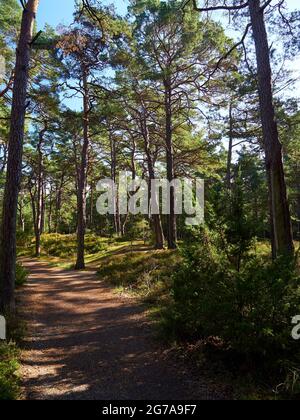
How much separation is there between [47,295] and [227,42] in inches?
470

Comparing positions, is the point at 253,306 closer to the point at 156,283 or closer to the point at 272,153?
the point at 272,153

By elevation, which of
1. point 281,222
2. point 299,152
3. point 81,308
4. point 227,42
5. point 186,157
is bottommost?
point 81,308

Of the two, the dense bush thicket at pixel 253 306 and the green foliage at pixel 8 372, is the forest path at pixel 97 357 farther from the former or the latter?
the dense bush thicket at pixel 253 306

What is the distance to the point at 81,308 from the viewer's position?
10.4m

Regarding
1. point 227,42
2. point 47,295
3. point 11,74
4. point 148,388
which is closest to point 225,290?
point 148,388

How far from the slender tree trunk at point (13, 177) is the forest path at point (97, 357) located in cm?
113

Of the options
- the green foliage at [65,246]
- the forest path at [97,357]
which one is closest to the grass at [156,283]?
the green foliage at [65,246]

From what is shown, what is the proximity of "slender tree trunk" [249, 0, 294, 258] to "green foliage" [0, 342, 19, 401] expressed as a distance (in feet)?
16.8

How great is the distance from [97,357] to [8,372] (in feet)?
5.37

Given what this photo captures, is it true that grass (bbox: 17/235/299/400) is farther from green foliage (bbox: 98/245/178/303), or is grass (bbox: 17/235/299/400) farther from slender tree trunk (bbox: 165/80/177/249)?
slender tree trunk (bbox: 165/80/177/249)

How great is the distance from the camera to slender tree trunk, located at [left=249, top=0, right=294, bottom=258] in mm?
7527

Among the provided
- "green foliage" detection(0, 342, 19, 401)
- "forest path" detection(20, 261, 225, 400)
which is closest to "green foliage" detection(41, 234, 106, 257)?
"forest path" detection(20, 261, 225, 400)
